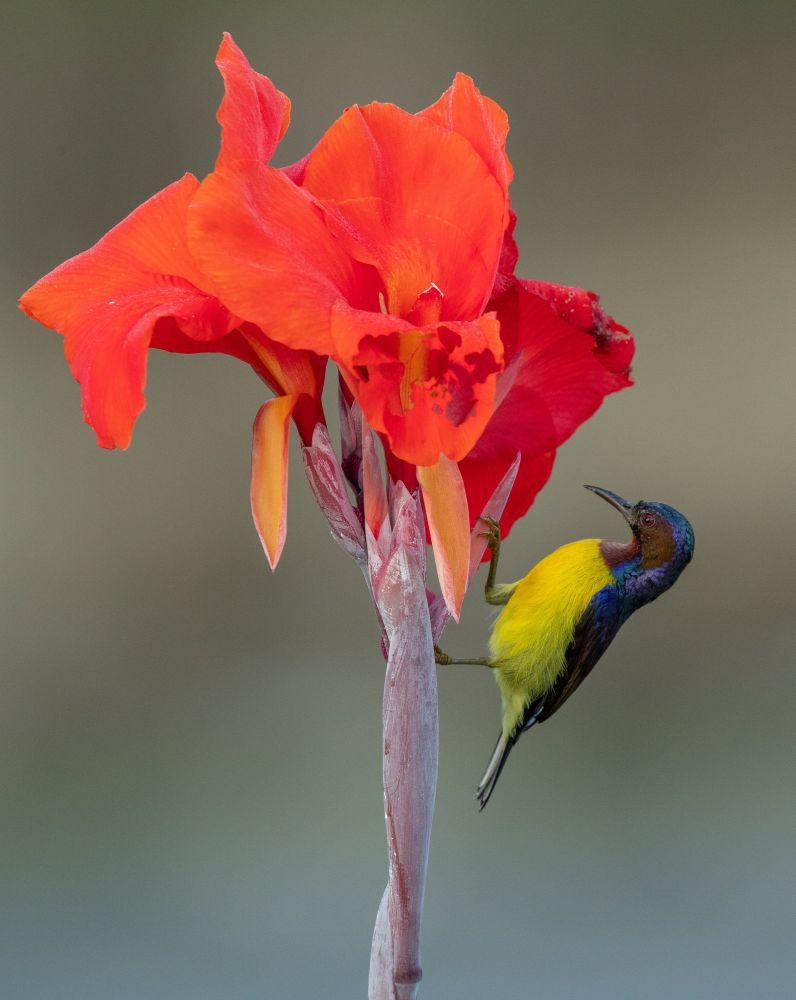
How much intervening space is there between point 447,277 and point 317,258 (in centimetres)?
7

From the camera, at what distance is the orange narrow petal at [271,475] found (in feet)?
2.02

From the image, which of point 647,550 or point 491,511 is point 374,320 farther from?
point 647,550

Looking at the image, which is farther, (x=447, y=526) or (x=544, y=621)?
(x=544, y=621)

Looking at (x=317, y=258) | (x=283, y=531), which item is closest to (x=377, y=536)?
(x=283, y=531)

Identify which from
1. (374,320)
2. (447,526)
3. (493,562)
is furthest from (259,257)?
(493,562)

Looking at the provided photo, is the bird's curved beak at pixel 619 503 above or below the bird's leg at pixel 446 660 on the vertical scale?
above

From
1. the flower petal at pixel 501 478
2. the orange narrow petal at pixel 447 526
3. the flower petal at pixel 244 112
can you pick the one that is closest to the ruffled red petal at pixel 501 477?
the flower petal at pixel 501 478

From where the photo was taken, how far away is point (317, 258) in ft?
1.87

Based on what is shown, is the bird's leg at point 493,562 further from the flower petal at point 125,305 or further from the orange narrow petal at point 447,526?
the flower petal at point 125,305

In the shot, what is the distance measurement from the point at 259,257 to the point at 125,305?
99mm

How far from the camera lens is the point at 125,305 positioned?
0.61 meters

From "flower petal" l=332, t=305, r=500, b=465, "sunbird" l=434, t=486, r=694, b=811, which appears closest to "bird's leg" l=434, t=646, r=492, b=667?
"sunbird" l=434, t=486, r=694, b=811

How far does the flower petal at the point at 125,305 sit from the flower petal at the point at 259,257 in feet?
0.18

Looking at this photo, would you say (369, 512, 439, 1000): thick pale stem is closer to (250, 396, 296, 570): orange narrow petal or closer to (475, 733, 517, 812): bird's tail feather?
(250, 396, 296, 570): orange narrow petal
